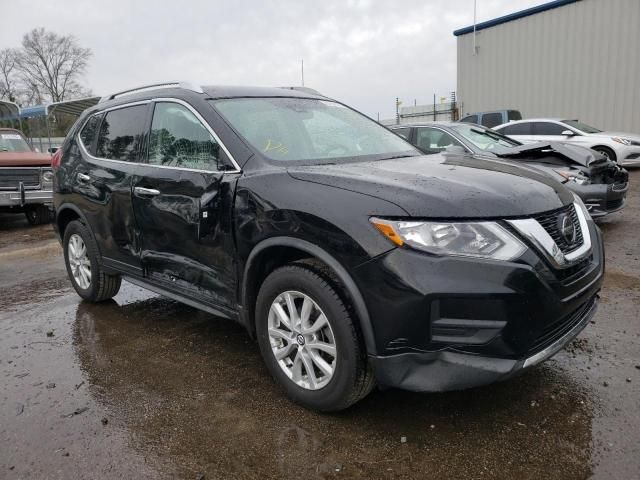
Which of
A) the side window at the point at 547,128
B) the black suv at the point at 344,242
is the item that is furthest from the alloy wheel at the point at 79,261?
the side window at the point at 547,128

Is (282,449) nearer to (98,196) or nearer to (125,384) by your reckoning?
(125,384)

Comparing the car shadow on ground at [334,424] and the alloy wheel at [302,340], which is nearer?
the car shadow on ground at [334,424]

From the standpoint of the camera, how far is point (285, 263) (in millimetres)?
2873

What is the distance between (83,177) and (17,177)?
608cm

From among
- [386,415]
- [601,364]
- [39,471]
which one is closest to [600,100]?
[601,364]

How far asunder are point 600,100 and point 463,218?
1845 centimetres

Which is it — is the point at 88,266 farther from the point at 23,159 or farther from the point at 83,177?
the point at 23,159

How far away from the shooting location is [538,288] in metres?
2.31

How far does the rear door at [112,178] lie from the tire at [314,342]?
1.57 meters

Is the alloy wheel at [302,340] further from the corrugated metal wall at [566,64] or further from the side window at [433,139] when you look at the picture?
the corrugated metal wall at [566,64]

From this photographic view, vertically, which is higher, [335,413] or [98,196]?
[98,196]

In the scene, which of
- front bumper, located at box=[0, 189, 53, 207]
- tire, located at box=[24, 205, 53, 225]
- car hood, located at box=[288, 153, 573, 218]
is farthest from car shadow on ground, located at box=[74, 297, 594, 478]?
tire, located at box=[24, 205, 53, 225]

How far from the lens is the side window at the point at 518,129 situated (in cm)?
1252

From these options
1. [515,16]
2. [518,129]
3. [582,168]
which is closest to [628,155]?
[518,129]
